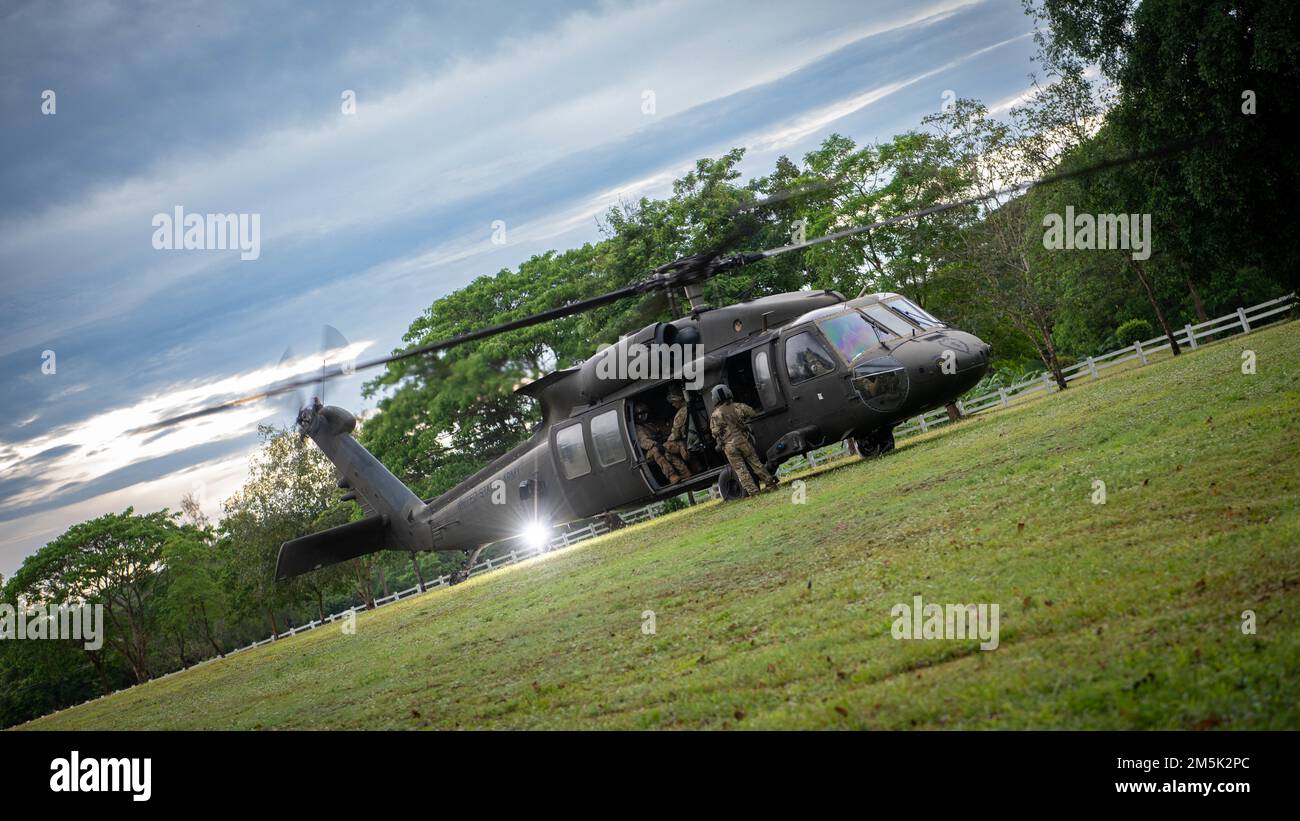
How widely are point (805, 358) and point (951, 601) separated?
13442mm

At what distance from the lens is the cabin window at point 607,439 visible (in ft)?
75.5

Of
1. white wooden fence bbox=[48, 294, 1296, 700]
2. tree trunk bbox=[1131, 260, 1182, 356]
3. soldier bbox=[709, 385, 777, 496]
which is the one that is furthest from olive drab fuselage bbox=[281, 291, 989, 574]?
tree trunk bbox=[1131, 260, 1182, 356]

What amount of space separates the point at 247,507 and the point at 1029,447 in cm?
5021

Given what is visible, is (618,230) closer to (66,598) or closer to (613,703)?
(66,598)

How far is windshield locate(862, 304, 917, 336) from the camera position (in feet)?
70.1

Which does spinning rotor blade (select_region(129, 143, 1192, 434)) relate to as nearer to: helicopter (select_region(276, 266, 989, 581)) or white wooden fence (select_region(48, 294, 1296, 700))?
helicopter (select_region(276, 266, 989, 581))

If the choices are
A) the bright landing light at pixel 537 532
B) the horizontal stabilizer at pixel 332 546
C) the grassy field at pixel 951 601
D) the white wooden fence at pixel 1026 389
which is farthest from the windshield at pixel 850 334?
the white wooden fence at pixel 1026 389

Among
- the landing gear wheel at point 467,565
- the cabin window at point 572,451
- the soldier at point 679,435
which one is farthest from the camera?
the landing gear wheel at point 467,565

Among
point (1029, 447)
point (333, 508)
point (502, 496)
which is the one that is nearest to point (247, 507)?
point (333, 508)

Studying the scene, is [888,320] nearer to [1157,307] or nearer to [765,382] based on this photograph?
[765,382]

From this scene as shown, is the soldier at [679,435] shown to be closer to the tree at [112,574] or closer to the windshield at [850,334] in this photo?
the windshield at [850,334]

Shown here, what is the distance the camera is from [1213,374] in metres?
20.2

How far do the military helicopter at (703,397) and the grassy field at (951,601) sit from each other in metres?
2.20

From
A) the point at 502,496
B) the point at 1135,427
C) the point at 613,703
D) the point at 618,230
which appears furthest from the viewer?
the point at 618,230
